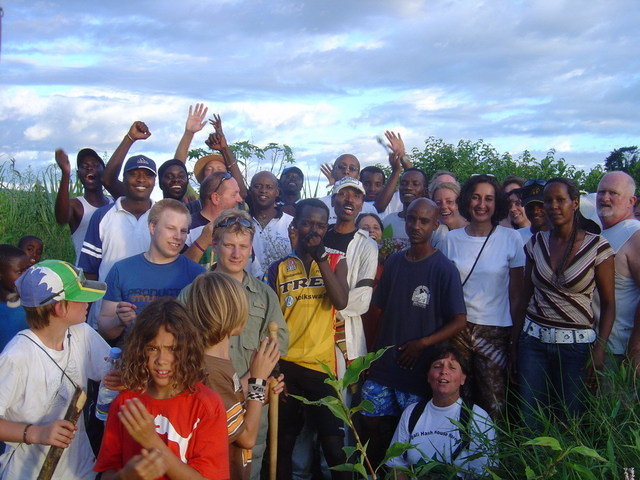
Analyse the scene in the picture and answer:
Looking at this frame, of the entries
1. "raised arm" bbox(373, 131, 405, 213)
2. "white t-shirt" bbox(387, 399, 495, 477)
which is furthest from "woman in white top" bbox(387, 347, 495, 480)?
"raised arm" bbox(373, 131, 405, 213)

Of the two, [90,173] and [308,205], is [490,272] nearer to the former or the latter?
[308,205]

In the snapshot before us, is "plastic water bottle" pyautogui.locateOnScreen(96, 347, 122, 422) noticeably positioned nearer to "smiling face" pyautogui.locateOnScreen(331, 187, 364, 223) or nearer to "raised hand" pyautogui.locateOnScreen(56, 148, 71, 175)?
"smiling face" pyautogui.locateOnScreen(331, 187, 364, 223)

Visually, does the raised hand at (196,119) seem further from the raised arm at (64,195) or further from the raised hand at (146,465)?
the raised hand at (146,465)

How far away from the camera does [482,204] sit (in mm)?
4961

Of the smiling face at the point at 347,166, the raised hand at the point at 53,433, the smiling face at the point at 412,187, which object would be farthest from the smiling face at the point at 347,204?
the raised hand at the point at 53,433

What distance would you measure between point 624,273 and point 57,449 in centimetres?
379

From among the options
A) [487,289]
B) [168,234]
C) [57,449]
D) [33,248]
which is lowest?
[57,449]

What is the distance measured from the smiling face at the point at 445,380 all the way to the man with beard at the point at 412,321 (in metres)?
0.23

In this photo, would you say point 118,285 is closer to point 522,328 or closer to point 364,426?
point 364,426

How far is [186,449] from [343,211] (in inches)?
107

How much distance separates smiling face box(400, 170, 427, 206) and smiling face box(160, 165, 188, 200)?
6.89 feet

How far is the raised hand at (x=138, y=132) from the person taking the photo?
606cm

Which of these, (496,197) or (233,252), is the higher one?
(496,197)

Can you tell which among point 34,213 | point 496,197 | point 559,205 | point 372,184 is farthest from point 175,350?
point 34,213
